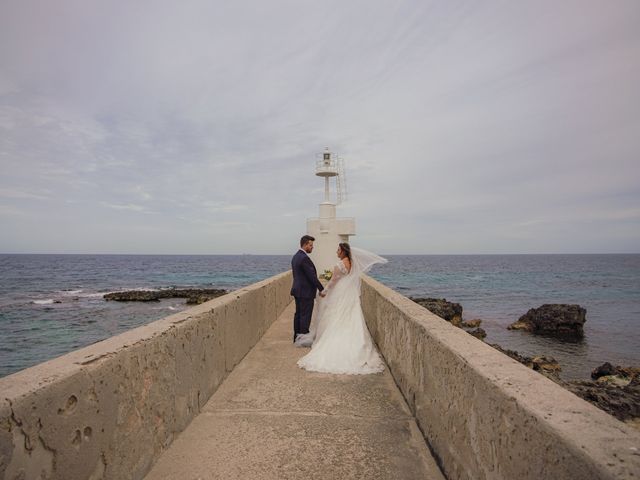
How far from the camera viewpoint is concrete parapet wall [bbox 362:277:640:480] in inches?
56.9

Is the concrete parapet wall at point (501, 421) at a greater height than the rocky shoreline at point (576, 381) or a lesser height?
greater

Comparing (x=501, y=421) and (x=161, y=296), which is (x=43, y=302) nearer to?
(x=161, y=296)

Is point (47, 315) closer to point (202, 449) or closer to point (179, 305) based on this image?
point (179, 305)

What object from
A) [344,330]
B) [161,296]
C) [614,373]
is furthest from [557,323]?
[161,296]

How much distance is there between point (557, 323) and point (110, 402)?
2527 centimetres

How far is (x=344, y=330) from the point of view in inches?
237

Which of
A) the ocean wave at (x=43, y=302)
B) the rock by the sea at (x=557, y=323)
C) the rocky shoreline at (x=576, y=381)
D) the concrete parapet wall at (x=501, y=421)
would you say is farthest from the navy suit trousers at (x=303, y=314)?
the ocean wave at (x=43, y=302)

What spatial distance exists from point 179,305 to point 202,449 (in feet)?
103

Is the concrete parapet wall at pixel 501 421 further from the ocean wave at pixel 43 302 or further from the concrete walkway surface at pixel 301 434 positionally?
the ocean wave at pixel 43 302

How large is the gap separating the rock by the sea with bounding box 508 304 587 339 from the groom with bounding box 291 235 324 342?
66.4 feet

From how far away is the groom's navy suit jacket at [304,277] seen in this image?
6.98 meters

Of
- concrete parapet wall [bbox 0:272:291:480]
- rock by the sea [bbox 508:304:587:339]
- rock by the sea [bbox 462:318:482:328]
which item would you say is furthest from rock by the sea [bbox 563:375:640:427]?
rock by the sea [bbox 508:304:587:339]

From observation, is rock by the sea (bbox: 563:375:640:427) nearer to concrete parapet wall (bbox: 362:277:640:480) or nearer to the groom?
the groom

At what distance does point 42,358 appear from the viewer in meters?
17.3
